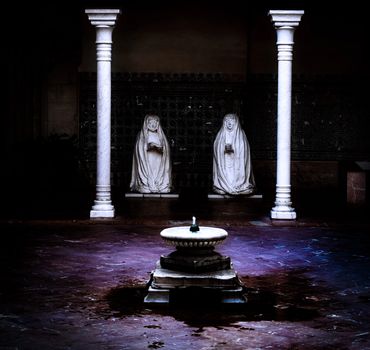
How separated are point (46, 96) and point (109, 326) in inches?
426

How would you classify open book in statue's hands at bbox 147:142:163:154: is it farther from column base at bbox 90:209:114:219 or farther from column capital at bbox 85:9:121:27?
column capital at bbox 85:9:121:27

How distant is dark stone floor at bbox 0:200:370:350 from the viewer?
5.41 m

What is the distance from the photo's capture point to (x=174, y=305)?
6.31 metres

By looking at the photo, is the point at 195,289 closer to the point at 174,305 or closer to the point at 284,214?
the point at 174,305

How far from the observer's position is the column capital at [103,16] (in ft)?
37.1

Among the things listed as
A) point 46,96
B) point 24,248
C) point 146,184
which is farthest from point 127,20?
point 24,248

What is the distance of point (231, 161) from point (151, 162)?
137cm

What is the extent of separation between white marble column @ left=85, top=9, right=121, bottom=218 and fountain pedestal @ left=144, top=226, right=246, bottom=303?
4.55 metres

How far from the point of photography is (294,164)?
15578mm

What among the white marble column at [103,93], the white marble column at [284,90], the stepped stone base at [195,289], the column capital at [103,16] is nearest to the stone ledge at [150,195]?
the white marble column at [103,93]

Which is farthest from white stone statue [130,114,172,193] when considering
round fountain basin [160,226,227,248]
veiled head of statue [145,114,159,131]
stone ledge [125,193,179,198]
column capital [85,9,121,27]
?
round fountain basin [160,226,227,248]

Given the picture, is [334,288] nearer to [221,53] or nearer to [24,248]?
[24,248]

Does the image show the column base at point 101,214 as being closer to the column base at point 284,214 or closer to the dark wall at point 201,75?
the column base at point 284,214

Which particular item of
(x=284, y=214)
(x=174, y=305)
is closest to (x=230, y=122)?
(x=284, y=214)
